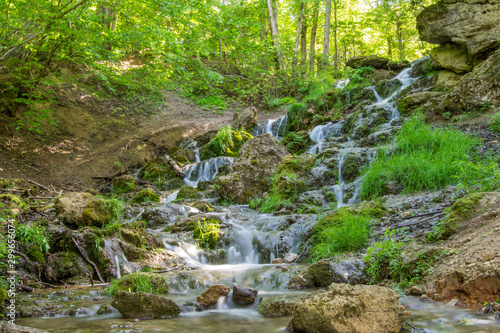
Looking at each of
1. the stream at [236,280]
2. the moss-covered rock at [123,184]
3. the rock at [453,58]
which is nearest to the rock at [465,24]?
the rock at [453,58]

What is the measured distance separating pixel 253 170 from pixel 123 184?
4.83m

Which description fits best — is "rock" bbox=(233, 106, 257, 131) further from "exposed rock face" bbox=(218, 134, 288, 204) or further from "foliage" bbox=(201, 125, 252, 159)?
"exposed rock face" bbox=(218, 134, 288, 204)

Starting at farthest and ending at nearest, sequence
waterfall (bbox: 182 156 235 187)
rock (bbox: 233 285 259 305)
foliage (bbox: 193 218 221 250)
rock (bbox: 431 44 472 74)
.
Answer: waterfall (bbox: 182 156 235 187), rock (bbox: 431 44 472 74), foliage (bbox: 193 218 221 250), rock (bbox: 233 285 259 305)

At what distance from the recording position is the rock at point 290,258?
5.80m

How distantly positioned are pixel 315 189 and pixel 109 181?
26.6 ft

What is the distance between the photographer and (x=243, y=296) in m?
3.98

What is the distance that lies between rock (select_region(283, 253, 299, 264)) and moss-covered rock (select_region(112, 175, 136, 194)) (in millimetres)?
7575

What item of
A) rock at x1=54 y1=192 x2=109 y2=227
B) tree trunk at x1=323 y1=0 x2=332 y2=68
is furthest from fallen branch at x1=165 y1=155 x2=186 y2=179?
tree trunk at x1=323 y1=0 x2=332 y2=68

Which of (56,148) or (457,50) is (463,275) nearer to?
(457,50)

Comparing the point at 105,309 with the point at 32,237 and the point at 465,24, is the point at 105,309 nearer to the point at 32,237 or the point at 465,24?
the point at 32,237

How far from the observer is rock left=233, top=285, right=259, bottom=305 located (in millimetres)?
3975

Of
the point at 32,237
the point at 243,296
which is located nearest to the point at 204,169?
the point at 32,237

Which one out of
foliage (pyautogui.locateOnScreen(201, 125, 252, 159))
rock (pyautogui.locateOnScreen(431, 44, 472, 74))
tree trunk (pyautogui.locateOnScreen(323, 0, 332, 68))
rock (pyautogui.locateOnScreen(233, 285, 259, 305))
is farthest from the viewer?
tree trunk (pyautogui.locateOnScreen(323, 0, 332, 68))

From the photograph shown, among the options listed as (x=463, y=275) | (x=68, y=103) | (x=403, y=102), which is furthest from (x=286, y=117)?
(x=463, y=275)
